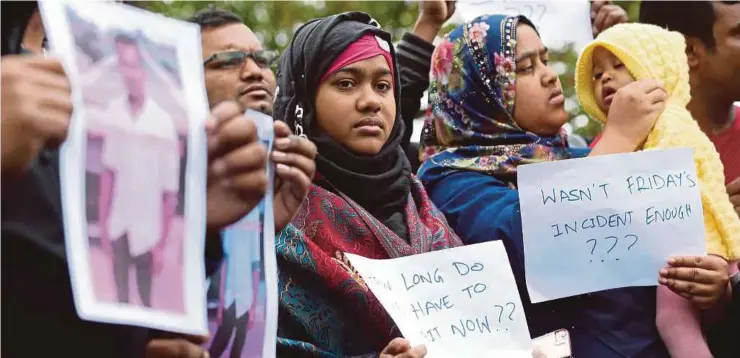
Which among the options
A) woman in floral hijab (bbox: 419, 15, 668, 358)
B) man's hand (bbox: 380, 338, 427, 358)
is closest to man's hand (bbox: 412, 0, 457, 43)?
woman in floral hijab (bbox: 419, 15, 668, 358)

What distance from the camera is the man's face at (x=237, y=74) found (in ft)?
6.72

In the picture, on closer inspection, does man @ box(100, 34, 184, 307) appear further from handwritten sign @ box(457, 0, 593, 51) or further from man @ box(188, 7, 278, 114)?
handwritten sign @ box(457, 0, 593, 51)

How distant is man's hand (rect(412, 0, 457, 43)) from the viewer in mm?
2930

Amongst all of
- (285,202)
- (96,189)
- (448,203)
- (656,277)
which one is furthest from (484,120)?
(96,189)

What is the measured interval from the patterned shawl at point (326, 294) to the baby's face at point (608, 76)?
78 centimetres

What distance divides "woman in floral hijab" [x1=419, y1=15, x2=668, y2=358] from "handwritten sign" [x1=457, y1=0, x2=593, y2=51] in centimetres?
48

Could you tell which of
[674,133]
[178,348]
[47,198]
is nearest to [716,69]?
[674,133]

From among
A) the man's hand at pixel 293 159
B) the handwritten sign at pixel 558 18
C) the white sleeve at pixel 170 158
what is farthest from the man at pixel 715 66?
the white sleeve at pixel 170 158

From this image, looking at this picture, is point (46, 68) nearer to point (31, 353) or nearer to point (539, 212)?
point (31, 353)

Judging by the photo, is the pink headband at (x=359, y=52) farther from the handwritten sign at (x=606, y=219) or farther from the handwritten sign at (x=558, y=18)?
the handwritten sign at (x=558, y=18)

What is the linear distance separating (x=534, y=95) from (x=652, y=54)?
1.01 feet

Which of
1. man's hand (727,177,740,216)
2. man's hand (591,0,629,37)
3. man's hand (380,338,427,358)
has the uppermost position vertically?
man's hand (591,0,629,37)

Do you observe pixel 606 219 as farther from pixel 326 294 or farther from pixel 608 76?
pixel 326 294

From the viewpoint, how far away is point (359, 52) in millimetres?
2248
